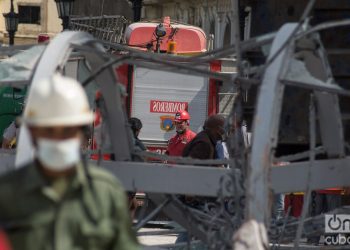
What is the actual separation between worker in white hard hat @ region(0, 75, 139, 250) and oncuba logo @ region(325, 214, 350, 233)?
19.8 feet

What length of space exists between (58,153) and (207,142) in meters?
10.8

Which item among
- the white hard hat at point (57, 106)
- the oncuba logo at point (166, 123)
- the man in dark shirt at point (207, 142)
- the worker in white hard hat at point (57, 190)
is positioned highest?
the white hard hat at point (57, 106)

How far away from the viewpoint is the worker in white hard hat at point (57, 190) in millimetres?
5664

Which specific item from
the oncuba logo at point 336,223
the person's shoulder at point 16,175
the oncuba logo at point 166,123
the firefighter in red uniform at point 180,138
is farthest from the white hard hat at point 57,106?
the oncuba logo at point 166,123

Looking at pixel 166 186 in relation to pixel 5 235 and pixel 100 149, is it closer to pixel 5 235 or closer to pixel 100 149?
pixel 100 149

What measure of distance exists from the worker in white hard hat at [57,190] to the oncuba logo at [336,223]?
19.8 feet

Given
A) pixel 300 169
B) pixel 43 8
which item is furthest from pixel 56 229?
pixel 43 8

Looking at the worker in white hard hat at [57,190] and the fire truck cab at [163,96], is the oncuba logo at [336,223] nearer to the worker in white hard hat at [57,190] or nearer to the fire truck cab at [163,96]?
the worker in white hard hat at [57,190]

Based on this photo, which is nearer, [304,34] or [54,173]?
[54,173]

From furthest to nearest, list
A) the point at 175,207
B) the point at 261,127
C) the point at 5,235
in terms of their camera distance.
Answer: the point at 175,207
the point at 261,127
the point at 5,235

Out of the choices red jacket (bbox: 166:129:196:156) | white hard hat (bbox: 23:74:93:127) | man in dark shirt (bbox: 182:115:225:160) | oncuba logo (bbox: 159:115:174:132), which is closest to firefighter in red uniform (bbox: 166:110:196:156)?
red jacket (bbox: 166:129:196:156)

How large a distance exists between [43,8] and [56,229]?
85.5 m

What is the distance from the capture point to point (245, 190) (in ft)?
30.7

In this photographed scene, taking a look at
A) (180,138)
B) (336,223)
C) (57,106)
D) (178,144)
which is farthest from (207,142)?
(57,106)
